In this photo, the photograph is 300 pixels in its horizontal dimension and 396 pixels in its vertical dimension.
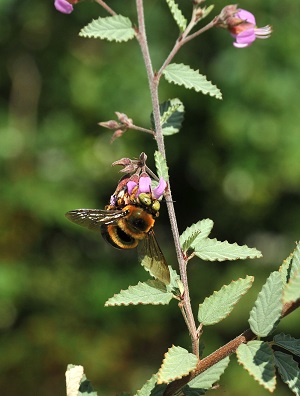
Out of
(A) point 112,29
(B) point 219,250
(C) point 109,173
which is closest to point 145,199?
(B) point 219,250

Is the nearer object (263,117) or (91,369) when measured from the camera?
(263,117)

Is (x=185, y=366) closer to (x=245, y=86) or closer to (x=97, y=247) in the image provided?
(x=245, y=86)

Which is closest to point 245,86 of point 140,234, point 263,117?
point 263,117

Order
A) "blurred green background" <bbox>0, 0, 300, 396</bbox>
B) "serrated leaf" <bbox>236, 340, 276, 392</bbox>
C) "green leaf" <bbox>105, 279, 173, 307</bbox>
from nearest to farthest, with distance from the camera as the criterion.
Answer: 1. "serrated leaf" <bbox>236, 340, 276, 392</bbox>
2. "green leaf" <bbox>105, 279, 173, 307</bbox>
3. "blurred green background" <bbox>0, 0, 300, 396</bbox>

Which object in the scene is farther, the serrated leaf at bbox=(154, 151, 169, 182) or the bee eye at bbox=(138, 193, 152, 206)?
the bee eye at bbox=(138, 193, 152, 206)

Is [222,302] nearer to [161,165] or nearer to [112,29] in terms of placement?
[161,165]

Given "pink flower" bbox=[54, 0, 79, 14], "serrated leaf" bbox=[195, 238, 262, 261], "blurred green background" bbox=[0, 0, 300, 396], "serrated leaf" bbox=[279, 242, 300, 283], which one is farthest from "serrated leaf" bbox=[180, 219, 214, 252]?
"blurred green background" bbox=[0, 0, 300, 396]

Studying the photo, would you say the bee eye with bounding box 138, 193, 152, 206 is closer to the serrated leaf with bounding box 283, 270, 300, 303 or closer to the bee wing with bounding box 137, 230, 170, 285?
the bee wing with bounding box 137, 230, 170, 285
